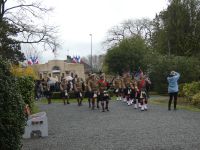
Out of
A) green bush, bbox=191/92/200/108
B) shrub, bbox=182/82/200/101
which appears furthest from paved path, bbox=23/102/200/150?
shrub, bbox=182/82/200/101

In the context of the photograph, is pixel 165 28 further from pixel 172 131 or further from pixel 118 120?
pixel 172 131

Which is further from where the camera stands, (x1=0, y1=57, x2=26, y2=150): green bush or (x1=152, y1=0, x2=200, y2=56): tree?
(x1=152, y1=0, x2=200, y2=56): tree

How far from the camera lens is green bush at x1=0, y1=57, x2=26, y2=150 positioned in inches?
328

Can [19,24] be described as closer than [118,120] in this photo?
No

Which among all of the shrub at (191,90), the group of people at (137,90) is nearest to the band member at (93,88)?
the group of people at (137,90)

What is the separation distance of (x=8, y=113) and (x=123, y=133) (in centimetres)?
679

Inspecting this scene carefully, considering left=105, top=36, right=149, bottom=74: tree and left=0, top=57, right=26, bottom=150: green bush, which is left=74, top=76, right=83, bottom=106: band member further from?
left=105, top=36, right=149, bottom=74: tree

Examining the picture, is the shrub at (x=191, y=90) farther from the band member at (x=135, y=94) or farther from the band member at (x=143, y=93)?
the band member at (x=143, y=93)

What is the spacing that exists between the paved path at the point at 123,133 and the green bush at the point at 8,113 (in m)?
3.62

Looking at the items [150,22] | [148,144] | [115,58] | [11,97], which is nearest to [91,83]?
[148,144]

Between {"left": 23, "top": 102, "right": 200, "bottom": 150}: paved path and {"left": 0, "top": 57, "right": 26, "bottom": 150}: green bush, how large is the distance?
3.62 m

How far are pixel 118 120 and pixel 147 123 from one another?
1.77 meters

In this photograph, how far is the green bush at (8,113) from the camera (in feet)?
Result: 27.3

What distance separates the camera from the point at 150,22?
89062 millimetres
